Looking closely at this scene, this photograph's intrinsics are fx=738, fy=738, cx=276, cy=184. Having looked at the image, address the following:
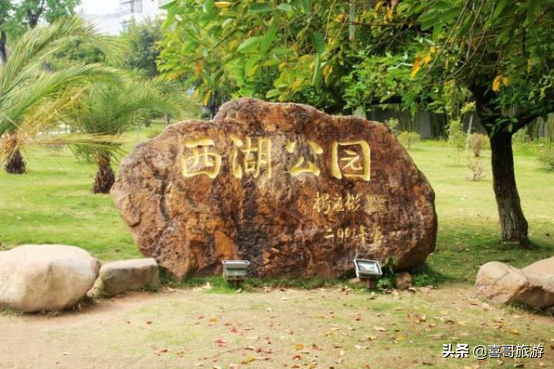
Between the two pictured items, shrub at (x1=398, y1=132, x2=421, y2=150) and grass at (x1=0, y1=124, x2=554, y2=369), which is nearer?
grass at (x1=0, y1=124, x2=554, y2=369)

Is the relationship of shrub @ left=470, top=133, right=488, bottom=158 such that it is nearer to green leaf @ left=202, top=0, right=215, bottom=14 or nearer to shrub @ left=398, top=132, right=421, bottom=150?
shrub @ left=398, top=132, right=421, bottom=150

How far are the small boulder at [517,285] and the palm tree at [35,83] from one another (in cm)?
489

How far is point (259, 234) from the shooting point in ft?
26.5

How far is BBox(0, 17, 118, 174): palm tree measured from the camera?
27.3 feet

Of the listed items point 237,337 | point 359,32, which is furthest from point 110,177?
point 237,337

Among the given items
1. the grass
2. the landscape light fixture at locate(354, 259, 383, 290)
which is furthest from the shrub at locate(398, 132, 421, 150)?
the landscape light fixture at locate(354, 259, 383, 290)

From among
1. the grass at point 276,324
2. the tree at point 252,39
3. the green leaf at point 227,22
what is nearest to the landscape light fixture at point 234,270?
the grass at point 276,324

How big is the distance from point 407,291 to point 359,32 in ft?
11.0

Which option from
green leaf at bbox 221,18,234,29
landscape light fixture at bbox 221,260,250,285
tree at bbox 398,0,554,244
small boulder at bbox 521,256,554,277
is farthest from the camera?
landscape light fixture at bbox 221,260,250,285

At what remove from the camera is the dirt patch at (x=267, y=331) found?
5391 millimetres

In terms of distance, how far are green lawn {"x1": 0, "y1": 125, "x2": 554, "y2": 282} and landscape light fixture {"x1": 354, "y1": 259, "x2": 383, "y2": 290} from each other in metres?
1.07

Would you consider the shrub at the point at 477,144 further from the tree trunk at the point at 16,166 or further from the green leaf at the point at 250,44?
the green leaf at the point at 250,44

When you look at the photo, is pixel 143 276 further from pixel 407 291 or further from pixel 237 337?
pixel 407 291

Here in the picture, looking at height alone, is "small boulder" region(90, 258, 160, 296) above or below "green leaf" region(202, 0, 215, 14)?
below
